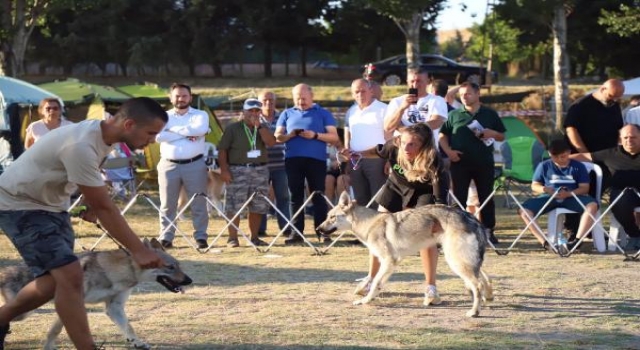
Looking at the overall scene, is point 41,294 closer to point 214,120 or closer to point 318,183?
point 318,183

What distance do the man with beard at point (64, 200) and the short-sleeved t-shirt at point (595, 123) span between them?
268 inches

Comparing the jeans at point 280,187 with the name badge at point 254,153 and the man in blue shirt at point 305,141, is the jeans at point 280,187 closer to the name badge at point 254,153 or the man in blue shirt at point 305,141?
the man in blue shirt at point 305,141

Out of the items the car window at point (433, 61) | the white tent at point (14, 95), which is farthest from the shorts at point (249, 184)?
the car window at point (433, 61)

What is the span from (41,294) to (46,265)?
0.58 ft

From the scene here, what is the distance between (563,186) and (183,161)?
4.01 meters

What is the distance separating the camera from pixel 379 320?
623 cm

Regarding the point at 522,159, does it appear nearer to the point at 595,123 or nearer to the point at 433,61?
the point at 595,123

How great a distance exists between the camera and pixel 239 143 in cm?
1009

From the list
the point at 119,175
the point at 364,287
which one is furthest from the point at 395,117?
the point at 119,175

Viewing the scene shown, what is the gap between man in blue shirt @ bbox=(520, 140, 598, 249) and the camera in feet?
31.9

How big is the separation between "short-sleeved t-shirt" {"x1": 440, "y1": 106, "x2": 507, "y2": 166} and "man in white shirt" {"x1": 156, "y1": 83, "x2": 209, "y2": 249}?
2584mm

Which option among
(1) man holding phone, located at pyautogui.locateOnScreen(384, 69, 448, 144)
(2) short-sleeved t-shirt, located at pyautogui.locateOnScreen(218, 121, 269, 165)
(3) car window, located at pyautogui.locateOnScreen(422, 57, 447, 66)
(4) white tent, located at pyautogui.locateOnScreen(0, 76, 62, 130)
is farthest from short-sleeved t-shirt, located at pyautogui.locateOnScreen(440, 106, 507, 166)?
(3) car window, located at pyautogui.locateOnScreen(422, 57, 447, 66)

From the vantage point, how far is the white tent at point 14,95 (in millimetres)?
14750

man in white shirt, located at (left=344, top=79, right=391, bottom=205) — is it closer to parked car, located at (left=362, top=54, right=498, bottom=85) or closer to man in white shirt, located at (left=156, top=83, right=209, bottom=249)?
man in white shirt, located at (left=156, top=83, right=209, bottom=249)
